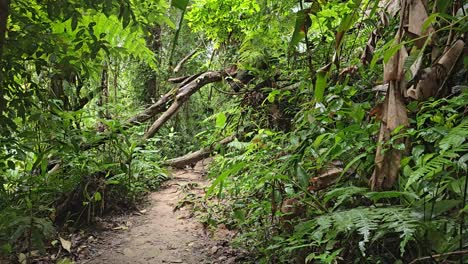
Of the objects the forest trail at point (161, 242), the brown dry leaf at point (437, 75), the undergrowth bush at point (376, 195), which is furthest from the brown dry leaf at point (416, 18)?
the forest trail at point (161, 242)

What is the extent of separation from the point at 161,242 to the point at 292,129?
1.66m

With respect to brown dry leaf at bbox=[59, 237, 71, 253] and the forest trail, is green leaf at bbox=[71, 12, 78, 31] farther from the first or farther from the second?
brown dry leaf at bbox=[59, 237, 71, 253]

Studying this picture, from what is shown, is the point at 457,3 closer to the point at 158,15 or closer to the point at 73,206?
the point at 158,15

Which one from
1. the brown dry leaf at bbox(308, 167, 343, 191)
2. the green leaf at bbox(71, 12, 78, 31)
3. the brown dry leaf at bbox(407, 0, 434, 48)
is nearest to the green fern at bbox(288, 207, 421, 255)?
the brown dry leaf at bbox(308, 167, 343, 191)

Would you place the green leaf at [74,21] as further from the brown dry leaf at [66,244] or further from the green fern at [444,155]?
the brown dry leaf at [66,244]

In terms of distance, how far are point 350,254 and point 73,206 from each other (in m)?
3.06

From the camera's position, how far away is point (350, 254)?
1.57 meters

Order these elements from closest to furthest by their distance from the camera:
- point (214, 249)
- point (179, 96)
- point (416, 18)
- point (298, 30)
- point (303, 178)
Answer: point (298, 30) → point (416, 18) → point (303, 178) → point (214, 249) → point (179, 96)

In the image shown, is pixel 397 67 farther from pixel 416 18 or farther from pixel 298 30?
pixel 298 30

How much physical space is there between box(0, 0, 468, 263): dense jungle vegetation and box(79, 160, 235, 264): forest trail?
25 cm

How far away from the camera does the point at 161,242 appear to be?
3430 mm

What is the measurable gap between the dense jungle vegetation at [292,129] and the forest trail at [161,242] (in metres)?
0.25

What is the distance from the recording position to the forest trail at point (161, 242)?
3.06 metres

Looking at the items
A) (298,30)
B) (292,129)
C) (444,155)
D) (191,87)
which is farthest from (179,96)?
(298,30)
